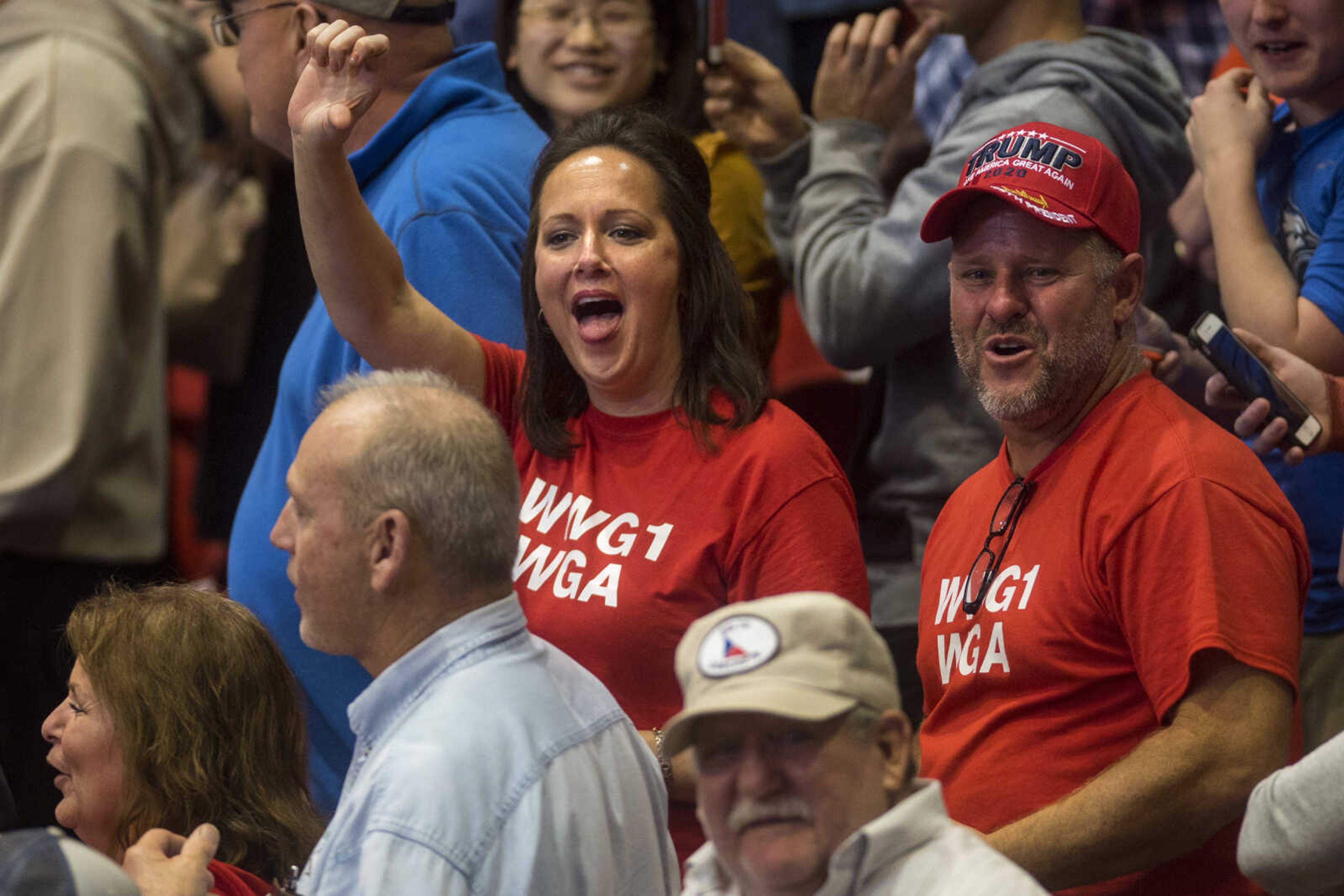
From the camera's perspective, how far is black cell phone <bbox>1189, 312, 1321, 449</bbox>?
295cm

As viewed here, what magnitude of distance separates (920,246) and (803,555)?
1100 millimetres

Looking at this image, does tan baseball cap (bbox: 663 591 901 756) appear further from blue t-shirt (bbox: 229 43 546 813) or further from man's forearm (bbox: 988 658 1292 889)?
blue t-shirt (bbox: 229 43 546 813)

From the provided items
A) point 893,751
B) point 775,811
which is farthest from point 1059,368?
point 775,811

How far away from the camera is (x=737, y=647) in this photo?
6.48 ft

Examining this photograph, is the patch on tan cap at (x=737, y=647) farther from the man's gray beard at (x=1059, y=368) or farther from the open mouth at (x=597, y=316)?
the open mouth at (x=597, y=316)

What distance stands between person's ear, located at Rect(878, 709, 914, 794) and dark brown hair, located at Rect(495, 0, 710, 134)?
8.03ft

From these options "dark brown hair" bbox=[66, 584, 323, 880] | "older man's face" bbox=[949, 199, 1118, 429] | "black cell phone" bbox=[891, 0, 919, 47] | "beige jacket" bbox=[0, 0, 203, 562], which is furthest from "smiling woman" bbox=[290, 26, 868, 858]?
"black cell phone" bbox=[891, 0, 919, 47]

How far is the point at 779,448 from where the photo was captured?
2.97 metres

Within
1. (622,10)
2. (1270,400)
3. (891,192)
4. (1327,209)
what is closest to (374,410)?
(1270,400)

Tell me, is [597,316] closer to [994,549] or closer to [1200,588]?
[994,549]

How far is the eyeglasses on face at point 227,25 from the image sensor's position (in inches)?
146

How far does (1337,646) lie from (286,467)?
1.93 metres

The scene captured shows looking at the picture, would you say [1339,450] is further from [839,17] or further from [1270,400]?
[839,17]

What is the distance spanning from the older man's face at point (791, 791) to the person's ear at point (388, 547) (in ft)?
1.68
